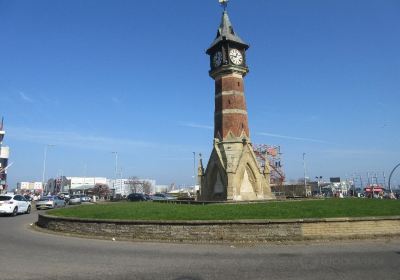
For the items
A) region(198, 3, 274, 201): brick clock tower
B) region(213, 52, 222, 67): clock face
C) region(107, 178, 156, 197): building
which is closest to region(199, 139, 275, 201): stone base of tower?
region(198, 3, 274, 201): brick clock tower

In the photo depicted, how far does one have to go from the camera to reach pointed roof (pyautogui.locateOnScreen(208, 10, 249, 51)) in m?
35.5

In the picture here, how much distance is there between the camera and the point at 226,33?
1441 inches

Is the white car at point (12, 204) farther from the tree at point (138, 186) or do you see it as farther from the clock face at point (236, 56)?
the tree at point (138, 186)

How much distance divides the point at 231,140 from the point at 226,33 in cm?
1061

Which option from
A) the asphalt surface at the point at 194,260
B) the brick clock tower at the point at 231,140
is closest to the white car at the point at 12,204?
the brick clock tower at the point at 231,140

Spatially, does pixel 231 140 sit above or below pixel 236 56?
below

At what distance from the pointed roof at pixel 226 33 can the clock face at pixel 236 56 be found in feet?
2.94

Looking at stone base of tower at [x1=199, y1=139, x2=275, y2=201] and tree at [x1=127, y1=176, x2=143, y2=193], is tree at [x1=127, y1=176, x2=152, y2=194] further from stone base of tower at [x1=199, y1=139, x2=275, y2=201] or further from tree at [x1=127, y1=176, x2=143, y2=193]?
stone base of tower at [x1=199, y1=139, x2=275, y2=201]

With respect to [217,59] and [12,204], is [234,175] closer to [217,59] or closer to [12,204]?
[217,59]

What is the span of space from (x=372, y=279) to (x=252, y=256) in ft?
12.7

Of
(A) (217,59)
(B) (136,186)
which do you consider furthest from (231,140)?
(B) (136,186)

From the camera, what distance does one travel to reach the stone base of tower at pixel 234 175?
3172 centimetres

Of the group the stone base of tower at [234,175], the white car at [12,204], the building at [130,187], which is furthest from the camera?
the building at [130,187]

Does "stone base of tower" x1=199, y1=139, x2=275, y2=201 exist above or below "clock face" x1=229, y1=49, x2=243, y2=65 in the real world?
below
